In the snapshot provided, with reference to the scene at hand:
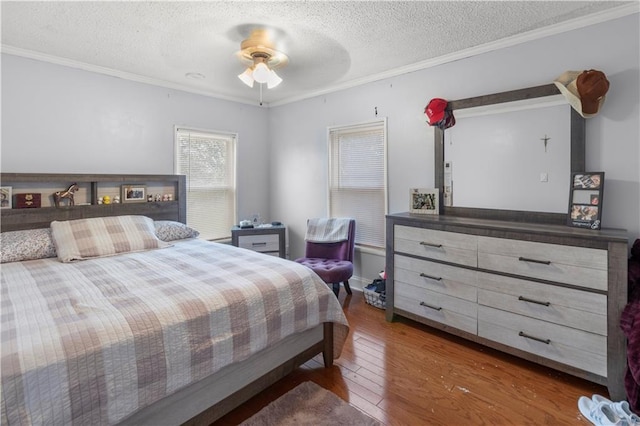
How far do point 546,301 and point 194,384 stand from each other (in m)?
2.20

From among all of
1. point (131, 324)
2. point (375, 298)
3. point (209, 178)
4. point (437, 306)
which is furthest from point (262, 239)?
point (131, 324)

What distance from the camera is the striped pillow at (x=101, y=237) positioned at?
250cm

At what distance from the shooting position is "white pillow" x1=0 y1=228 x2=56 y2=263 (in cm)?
240

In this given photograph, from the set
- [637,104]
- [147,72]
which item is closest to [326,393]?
[637,104]

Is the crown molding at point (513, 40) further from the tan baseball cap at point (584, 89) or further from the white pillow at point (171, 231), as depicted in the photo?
the white pillow at point (171, 231)

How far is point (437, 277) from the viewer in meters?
2.65

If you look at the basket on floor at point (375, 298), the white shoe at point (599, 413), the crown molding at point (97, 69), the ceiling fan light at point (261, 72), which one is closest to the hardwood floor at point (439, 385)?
the white shoe at point (599, 413)

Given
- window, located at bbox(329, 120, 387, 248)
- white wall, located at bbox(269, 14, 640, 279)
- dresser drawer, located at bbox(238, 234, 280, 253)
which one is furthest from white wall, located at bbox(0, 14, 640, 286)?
dresser drawer, located at bbox(238, 234, 280, 253)

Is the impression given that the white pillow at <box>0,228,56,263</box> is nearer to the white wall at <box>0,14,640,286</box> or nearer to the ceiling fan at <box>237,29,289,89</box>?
the white wall at <box>0,14,640,286</box>

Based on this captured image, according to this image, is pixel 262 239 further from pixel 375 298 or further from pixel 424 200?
pixel 424 200

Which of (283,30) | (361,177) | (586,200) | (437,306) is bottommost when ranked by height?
(437,306)

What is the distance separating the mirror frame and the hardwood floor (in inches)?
42.5

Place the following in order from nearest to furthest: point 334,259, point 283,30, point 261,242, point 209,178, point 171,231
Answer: point 283,30 < point 171,231 < point 334,259 < point 261,242 < point 209,178

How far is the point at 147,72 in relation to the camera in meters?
3.33
